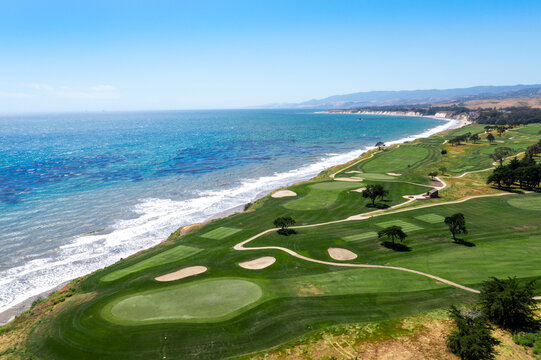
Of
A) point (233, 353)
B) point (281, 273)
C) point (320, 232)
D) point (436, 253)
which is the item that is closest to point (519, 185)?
point (436, 253)

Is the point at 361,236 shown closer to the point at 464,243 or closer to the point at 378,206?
the point at 464,243

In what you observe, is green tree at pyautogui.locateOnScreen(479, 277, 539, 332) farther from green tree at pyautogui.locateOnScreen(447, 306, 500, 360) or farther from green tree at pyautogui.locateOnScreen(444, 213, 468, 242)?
green tree at pyautogui.locateOnScreen(444, 213, 468, 242)

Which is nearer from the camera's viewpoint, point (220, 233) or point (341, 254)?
point (341, 254)

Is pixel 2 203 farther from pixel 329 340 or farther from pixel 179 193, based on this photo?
pixel 329 340

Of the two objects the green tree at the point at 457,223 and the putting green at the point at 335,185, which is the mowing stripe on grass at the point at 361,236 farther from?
the putting green at the point at 335,185

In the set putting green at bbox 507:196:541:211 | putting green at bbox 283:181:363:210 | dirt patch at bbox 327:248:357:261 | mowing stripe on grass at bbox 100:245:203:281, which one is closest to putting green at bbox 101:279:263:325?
mowing stripe on grass at bbox 100:245:203:281

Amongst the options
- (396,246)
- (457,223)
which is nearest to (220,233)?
(396,246)
